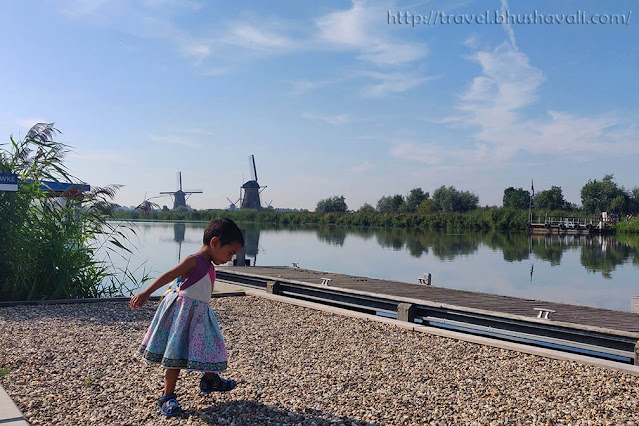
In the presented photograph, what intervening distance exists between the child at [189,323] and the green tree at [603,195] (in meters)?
75.0

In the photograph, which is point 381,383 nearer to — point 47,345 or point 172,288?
point 172,288

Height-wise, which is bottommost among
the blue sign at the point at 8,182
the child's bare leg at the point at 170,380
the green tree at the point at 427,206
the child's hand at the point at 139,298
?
the child's bare leg at the point at 170,380

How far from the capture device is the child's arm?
3658 mm

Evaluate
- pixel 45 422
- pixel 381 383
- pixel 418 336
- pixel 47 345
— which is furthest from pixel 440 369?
pixel 47 345

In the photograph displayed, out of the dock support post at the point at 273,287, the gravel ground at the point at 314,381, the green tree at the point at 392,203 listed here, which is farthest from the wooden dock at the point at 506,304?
the green tree at the point at 392,203

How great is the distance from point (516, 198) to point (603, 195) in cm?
1380

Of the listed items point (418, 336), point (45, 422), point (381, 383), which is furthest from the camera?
point (418, 336)

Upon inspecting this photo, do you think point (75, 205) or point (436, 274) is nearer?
point (75, 205)

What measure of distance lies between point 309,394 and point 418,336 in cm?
274

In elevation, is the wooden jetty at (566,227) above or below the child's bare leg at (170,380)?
above

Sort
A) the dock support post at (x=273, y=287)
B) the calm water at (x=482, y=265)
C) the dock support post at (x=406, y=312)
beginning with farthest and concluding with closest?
the calm water at (x=482, y=265) → the dock support post at (x=273, y=287) → the dock support post at (x=406, y=312)

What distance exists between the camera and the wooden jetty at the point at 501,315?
6352 millimetres

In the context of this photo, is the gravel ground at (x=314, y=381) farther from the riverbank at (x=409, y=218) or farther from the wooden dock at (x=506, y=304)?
the riverbank at (x=409, y=218)

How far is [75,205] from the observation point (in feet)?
30.2
